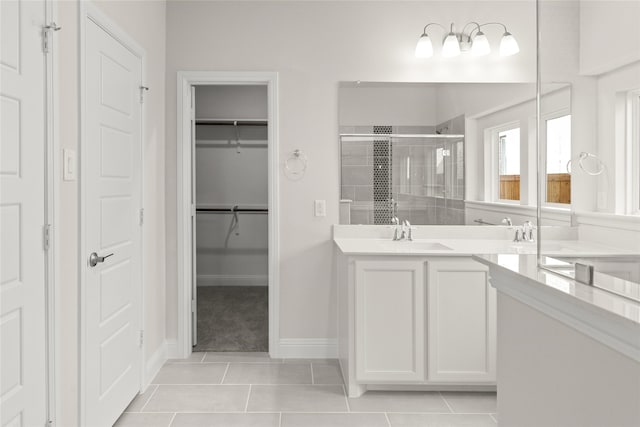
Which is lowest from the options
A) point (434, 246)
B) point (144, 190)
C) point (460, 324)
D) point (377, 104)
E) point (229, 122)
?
point (460, 324)

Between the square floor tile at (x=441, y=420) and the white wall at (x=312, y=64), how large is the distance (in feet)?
3.56

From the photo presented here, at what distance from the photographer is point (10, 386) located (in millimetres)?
1661

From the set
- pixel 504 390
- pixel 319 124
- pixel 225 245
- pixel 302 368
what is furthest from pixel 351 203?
pixel 225 245

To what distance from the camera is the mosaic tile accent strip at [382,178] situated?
3666 mm

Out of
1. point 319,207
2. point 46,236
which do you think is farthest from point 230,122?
point 46,236

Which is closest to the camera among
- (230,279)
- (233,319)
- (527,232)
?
(527,232)

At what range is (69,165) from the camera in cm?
207

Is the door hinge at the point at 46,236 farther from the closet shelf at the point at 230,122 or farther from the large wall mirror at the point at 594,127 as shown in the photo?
the closet shelf at the point at 230,122

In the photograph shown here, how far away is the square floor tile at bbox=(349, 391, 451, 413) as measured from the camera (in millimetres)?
2814

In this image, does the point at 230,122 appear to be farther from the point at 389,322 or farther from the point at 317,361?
the point at 389,322

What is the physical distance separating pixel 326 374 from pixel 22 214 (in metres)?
2.23

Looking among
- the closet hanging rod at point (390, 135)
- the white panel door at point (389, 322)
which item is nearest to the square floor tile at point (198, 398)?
the white panel door at point (389, 322)

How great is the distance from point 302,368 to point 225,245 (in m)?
3.09

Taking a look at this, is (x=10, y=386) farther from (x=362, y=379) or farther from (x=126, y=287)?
(x=362, y=379)
